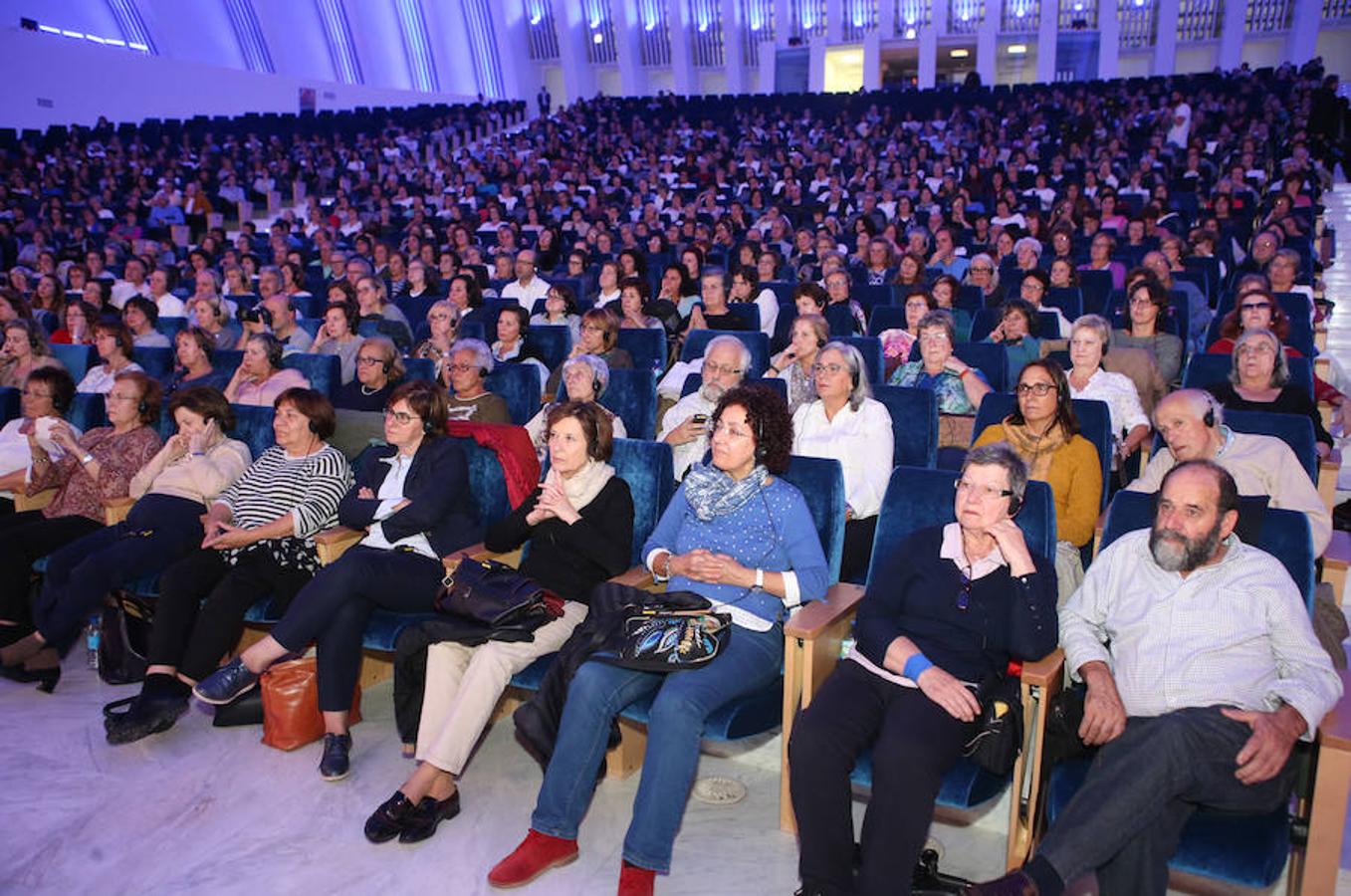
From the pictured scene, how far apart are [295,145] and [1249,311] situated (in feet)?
43.2

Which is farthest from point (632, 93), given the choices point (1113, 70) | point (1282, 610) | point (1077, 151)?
point (1282, 610)

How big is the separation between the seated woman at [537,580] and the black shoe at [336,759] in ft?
0.80

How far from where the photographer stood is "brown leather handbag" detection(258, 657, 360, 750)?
264 centimetres

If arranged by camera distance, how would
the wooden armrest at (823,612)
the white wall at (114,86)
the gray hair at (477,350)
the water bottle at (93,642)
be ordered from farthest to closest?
the white wall at (114,86) < the gray hair at (477,350) < the water bottle at (93,642) < the wooden armrest at (823,612)

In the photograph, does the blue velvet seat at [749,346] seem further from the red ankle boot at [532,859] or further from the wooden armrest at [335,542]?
the red ankle boot at [532,859]

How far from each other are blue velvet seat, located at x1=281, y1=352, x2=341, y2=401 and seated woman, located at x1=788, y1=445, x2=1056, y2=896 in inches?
105

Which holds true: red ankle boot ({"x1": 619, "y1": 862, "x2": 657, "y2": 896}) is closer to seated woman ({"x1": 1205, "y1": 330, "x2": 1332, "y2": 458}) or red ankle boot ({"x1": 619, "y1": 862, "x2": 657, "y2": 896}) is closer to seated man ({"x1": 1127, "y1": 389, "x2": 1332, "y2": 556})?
seated man ({"x1": 1127, "y1": 389, "x2": 1332, "y2": 556})

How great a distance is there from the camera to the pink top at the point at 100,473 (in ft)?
10.8

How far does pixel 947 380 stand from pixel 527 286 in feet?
10.6

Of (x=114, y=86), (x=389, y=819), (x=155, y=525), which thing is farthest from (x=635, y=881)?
(x=114, y=86)

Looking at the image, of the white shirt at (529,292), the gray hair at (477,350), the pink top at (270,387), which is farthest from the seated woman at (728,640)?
the white shirt at (529,292)

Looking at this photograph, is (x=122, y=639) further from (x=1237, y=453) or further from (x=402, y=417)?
(x=1237, y=453)

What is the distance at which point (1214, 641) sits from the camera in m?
1.92

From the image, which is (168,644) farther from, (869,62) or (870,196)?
(869,62)
